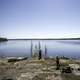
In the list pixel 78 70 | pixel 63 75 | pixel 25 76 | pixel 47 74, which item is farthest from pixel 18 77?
pixel 78 70

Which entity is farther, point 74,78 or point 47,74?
point 47,74

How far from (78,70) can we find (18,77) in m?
7.96

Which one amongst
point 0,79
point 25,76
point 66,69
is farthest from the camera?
point 66,69

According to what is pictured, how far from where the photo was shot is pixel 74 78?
18.3 meters

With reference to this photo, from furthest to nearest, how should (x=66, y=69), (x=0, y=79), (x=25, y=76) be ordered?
(x=66, y=69)
(x=25, y=76)
(x=0, y=79)

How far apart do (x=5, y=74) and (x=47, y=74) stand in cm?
470

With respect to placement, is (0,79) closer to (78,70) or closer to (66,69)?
(66,69)

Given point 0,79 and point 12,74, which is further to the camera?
point 12,74

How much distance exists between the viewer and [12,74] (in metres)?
20.0

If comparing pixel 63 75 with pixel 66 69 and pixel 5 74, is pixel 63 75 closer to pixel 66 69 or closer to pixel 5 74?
pixel 66 69

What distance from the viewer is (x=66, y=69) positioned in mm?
21453

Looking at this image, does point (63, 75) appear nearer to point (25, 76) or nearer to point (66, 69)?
point (66, 69)

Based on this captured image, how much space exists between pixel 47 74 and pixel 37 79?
93.1 inches

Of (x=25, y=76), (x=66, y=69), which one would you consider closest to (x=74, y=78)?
(x=66, y=69)
